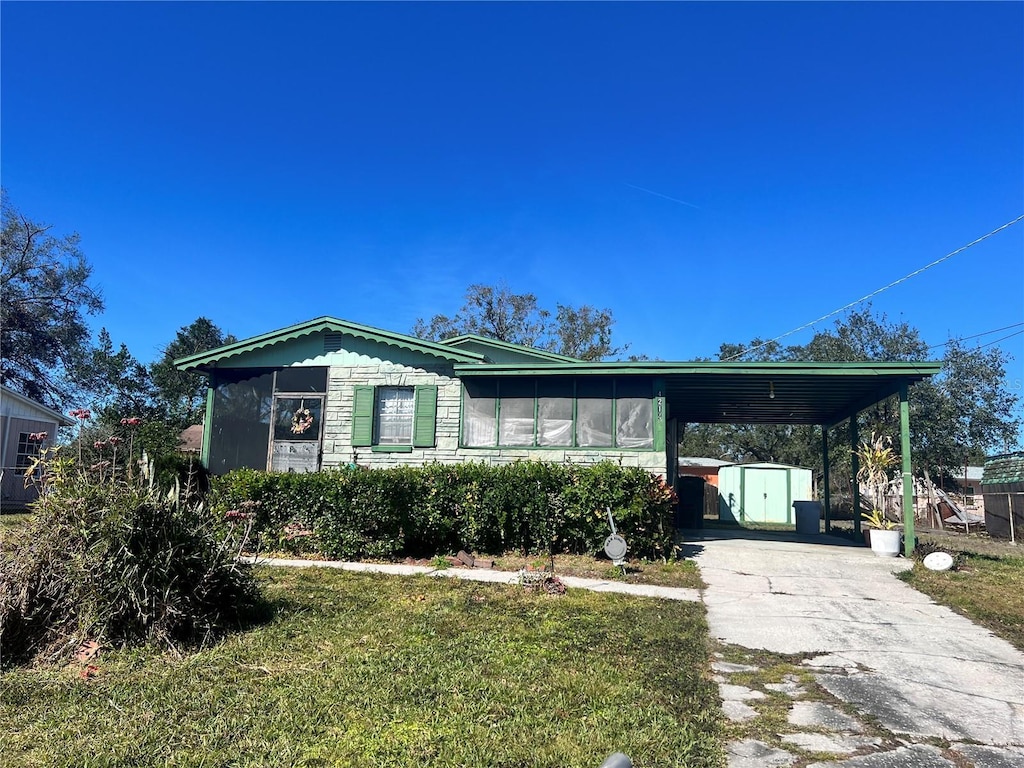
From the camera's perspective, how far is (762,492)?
23.5 metres

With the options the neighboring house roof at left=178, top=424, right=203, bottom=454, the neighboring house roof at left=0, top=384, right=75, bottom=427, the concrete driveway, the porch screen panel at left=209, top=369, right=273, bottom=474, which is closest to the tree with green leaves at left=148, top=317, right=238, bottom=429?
the neighboring house roof at left=178, top=424, right=203, bottom=454

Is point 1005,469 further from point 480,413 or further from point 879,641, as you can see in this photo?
point 879,641

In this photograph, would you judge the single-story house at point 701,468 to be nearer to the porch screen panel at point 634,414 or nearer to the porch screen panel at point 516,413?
the porch screen panel at point 634,414

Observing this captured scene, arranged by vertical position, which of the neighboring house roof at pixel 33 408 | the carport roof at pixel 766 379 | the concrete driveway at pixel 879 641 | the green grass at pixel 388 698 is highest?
the carport roof at pixel 766 379

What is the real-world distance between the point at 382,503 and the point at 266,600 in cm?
337

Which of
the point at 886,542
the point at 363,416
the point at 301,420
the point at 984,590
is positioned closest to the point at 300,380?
the point at 301,420

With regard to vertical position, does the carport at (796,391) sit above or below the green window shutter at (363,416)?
above

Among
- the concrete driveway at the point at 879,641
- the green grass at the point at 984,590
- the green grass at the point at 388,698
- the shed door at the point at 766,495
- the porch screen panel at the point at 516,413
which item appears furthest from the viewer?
the shed door at the point at 766,495

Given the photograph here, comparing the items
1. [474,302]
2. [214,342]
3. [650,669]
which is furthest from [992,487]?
[214,342]

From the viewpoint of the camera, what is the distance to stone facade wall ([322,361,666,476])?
1173 cm

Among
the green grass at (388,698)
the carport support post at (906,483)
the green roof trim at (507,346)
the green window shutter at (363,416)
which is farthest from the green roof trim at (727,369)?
the green grass at (388,698)

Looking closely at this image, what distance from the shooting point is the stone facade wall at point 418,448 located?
11734 millimetres

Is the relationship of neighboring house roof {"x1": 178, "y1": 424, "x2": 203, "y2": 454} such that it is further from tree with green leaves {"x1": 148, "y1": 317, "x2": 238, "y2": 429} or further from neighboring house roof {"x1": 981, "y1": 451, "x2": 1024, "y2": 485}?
neighboring house roof {"x1": 981, "y1": 451, "x2": 1024, "y2": 485}

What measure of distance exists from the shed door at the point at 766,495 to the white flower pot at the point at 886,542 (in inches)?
512
